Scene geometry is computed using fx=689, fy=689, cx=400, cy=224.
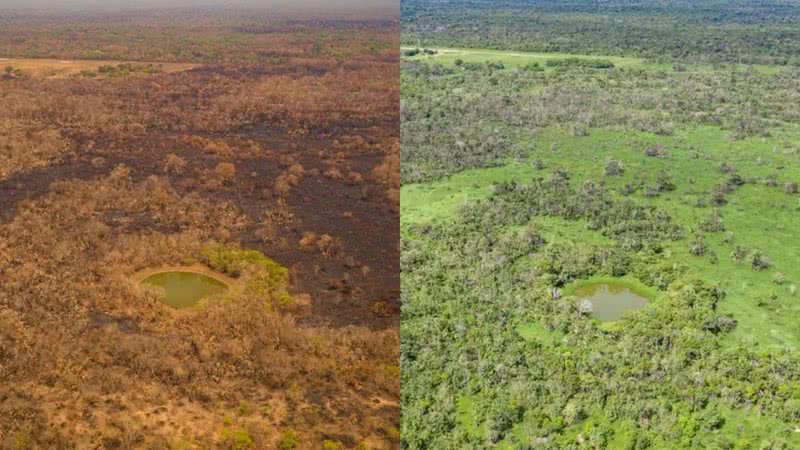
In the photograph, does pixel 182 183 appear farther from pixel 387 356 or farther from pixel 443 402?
pixel 443 402

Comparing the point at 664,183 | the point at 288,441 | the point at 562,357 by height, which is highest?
the point at 664,183

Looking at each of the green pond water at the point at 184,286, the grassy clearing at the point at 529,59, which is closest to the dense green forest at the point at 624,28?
the grassy clearing at the point at 529,59

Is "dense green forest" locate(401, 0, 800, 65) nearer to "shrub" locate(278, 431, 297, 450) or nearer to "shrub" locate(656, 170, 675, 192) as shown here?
"shrub" locate(656, 170, 675, 192)

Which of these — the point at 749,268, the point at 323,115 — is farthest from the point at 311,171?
the point at 749,268

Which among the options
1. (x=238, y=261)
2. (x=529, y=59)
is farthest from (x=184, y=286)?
(x=529, y=59)

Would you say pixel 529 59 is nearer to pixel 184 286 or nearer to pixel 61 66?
pixel 61 66

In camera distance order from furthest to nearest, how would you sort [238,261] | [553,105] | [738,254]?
1. [553,105]
2. [738,254]
3. [238,261]

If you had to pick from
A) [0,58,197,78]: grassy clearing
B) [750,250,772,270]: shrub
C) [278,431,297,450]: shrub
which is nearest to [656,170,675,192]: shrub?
[750,250,772,270]: shrub
